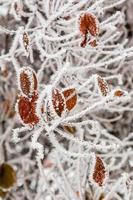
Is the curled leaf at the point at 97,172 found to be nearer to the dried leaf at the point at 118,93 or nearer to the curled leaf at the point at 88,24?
the dried leaf at the point at 118,93

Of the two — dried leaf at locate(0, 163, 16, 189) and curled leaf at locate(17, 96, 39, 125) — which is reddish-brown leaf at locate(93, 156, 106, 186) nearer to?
curled leaf at locate(17, 96, 39, 125)

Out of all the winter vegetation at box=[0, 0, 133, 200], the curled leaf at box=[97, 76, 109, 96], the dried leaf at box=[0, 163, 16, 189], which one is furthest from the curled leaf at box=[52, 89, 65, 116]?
the dried leaf at box=[0, 163, 16, 189]

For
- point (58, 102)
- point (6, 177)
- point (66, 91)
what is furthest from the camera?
point (6, 177)

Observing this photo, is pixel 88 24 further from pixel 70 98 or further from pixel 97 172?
pixel 97 172

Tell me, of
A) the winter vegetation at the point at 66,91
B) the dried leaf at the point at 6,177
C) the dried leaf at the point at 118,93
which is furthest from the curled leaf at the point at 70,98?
the dried leaf at the point at 6,177

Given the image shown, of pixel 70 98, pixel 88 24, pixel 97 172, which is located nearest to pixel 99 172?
pixel 97 172

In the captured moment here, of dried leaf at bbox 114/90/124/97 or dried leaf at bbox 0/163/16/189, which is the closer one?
dried leaf at bbox 114/90/124/97
